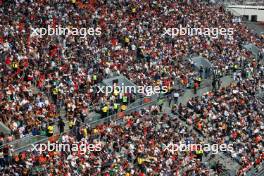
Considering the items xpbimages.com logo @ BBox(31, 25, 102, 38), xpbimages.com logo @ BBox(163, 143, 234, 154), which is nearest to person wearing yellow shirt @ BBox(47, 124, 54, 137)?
xpbimages.com logo @ BBox(163, 143, 234, 154)

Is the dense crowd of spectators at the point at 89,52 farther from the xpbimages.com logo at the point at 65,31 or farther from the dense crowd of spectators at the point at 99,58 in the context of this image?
the xpbimages.com logo at the point at 65,31

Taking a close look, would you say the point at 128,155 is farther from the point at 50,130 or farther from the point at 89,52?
the point at 89,52

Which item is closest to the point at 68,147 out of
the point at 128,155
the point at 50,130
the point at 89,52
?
the point at 50,130

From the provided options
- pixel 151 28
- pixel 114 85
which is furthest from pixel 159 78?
pixel 151 28

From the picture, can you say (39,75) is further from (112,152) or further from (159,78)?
(159,78)

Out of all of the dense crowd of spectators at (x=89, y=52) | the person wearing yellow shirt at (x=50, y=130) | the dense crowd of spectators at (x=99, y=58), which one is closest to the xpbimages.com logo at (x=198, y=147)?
the dense crowd of spectators at (x=99, y=58)

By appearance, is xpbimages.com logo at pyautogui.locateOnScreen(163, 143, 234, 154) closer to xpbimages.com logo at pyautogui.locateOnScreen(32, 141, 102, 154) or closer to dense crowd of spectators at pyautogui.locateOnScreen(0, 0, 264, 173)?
dense crowd of spectators at pyautogui.locateOnScreen(0, 0, 264, 173)
